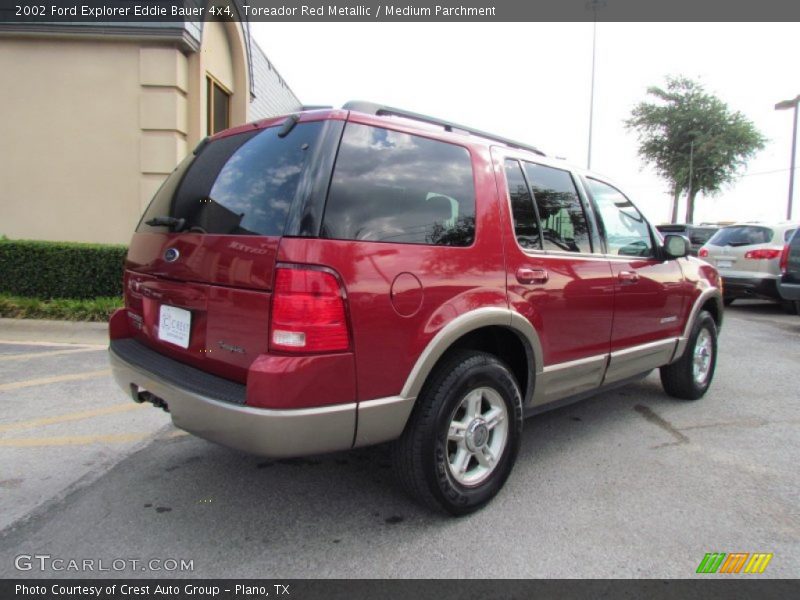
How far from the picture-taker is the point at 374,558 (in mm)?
2467

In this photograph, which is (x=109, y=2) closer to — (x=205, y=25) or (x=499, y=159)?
(x=205, y=25)

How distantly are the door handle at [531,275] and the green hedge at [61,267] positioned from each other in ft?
21.2

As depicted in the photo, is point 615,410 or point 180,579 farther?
point 615,410

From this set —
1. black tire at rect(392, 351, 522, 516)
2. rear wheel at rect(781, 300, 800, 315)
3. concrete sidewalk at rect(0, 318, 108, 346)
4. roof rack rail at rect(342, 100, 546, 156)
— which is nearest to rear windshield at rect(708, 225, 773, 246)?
rear wheel at rect(781, 300, 800, 315)

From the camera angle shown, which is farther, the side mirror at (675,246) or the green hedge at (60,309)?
the green hedge at (60,309)

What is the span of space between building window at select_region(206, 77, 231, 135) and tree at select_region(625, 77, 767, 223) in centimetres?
2615

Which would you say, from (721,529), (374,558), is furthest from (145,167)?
(721,529)

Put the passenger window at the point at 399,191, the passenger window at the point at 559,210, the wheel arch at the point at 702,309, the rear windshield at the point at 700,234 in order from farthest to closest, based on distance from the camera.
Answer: the rear windshield at the point at 700,234
the wheel arch at the point at 702,309
the passenger window at the point at 559,210
the passenger window at the point at 399,191

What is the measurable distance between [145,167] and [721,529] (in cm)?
858

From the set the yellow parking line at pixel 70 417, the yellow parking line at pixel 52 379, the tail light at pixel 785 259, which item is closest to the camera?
the yellow parking line at pixel 70 417

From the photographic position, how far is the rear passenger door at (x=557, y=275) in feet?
10.0

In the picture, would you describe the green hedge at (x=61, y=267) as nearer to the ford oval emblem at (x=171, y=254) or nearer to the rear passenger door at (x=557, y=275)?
the ford oval emblem at (x=171, y=254)

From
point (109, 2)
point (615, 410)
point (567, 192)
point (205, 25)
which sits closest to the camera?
point (567, 192)

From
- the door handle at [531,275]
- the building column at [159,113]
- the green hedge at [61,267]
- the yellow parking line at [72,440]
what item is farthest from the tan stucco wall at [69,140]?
the door handle at [531,275]
